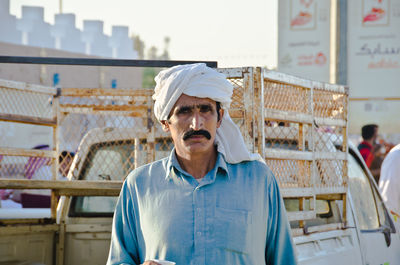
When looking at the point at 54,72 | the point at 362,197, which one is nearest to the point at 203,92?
the point at 362,197

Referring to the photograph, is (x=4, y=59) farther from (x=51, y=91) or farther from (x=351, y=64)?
(x=351, y=64)

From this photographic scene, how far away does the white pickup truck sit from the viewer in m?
4.00

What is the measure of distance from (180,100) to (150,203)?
419 mm

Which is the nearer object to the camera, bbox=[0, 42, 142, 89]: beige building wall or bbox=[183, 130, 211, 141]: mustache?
bbox=[183, 130, 211, 141]: mustache

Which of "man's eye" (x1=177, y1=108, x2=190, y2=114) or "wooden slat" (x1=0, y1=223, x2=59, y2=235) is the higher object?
"man's eye" (x1=177, y1=108, x2=190, y2=114)

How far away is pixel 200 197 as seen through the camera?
237 centimetres

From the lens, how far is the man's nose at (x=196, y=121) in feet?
7.97

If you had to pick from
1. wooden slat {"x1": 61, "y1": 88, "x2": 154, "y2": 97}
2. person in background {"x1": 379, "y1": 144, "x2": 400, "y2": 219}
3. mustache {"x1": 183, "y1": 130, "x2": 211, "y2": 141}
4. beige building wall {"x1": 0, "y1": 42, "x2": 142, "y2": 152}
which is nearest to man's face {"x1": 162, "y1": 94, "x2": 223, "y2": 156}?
mustache {"x1": 183, "y1": 130, "x2": 211, "y2": 141}

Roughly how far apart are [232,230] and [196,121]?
1.44ft

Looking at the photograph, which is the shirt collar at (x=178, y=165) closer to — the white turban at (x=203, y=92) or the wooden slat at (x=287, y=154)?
the white turban at (x=203, y=92)

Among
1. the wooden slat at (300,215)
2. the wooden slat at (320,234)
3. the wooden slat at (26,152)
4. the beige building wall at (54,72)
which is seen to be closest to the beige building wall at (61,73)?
the beige building wall at (54,72)

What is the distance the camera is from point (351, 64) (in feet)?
47.0

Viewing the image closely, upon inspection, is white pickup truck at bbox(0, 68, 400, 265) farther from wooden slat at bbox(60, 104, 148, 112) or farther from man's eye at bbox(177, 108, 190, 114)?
man's eye at bbox(177, 108, 190, 114)

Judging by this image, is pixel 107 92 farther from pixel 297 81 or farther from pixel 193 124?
pixel 193 124
